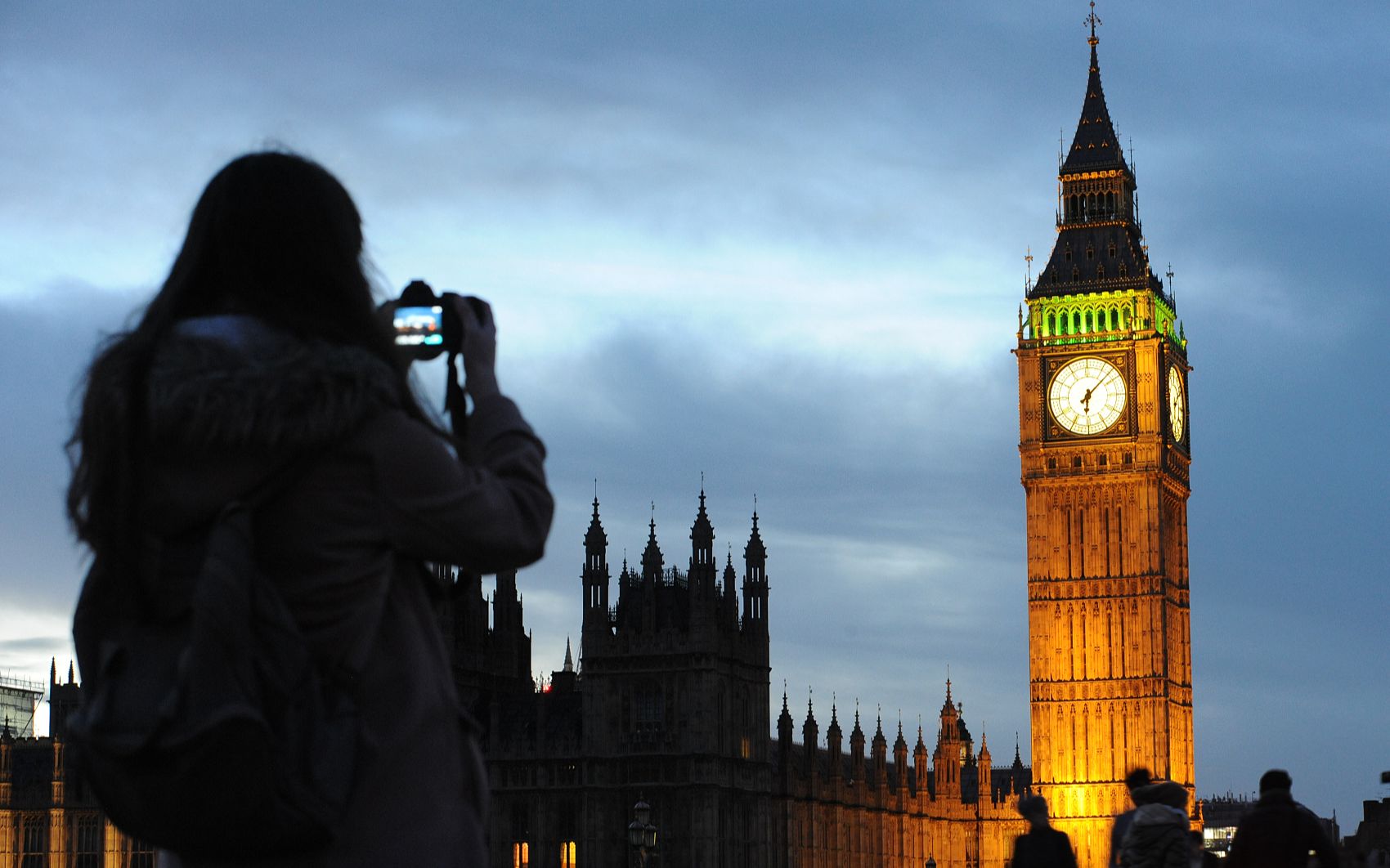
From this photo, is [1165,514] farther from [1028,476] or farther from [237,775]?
[237,775]

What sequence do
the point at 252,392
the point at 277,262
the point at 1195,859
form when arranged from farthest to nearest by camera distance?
1. the point at 1195,859
2. the point at 277,262
3. the point at 252,392

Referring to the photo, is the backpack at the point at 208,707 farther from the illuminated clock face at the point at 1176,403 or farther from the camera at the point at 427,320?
the illuminated clock face at the point at 1176,403

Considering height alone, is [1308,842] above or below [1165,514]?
below

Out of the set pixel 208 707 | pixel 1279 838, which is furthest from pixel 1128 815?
pixel 208 707

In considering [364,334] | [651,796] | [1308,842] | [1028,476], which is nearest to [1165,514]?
[1028,476]

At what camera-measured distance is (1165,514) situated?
290ft

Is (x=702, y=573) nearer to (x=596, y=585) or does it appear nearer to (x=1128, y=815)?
(x=596, y=585)

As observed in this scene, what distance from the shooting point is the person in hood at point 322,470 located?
393 centimetres

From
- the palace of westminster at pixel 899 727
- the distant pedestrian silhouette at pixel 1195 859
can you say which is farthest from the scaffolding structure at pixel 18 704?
the distant pedestrian silhouette at pixel 1195 859

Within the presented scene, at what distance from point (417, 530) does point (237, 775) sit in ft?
1.83

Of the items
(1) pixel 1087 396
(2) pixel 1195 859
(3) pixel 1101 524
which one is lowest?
(2) pixel 1195 859

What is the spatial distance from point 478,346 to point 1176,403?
3434 inches

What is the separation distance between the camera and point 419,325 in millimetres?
4531


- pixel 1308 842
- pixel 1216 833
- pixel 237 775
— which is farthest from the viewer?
pixel 1216 833
